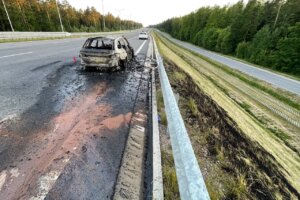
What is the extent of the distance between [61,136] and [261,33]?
26.8m

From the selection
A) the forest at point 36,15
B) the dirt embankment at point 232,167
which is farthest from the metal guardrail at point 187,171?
the forest at point 36,15

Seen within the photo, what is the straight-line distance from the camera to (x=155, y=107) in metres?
5.21

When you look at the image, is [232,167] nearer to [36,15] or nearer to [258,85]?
[258,85]

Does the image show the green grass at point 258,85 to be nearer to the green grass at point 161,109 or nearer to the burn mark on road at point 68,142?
the green grass at point 161,109

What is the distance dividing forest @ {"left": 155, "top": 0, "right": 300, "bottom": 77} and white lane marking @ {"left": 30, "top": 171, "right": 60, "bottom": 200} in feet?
73.5

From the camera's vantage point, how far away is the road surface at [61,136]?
8.23ft

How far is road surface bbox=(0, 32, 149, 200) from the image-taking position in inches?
98.7

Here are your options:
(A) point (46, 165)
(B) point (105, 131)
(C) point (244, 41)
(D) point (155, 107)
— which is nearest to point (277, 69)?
(C) point (244, 41)

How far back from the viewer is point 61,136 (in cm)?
364

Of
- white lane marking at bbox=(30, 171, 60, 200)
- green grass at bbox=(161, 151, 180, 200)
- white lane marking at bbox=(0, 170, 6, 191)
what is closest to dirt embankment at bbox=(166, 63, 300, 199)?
green grass at bbox=(161, 151, 180, 200)

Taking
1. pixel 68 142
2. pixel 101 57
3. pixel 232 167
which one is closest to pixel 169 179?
pixel 232 167

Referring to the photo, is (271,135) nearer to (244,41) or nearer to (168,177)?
(168,177)

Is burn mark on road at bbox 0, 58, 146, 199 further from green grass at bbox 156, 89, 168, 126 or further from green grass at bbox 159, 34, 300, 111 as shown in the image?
green grass at bbox 159, 34, 300, 111

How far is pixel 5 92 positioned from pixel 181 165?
20.1ft
